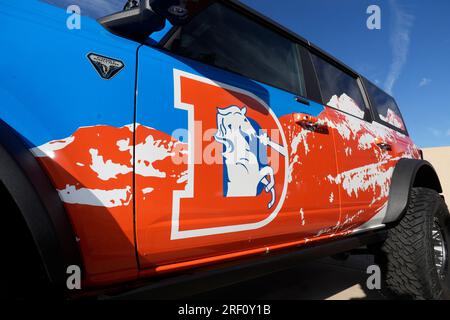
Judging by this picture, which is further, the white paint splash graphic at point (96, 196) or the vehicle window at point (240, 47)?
the vehicle window at point (240, 47)

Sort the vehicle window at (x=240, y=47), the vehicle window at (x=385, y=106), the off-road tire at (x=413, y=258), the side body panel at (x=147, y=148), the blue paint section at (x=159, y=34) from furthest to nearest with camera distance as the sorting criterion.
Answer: the vehicle window at (x=385, y=106) → the off-road tire at (x=413, y=258) → the vehicle window at (x=240, y=47) → the blue paint section at (x=159, y=34) → the side body panel at (x=147, y=148)

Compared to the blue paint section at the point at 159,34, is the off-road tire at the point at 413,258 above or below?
below

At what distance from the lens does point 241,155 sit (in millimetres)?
1427

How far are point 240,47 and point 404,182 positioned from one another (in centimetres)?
188

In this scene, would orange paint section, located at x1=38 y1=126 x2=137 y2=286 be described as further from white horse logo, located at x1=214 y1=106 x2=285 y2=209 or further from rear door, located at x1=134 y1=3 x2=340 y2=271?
white horse logo, located at x1=214 y1=106 x2=285 y2=209

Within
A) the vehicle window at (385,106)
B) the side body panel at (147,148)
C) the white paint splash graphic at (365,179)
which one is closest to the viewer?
the side body panel at (147,148)

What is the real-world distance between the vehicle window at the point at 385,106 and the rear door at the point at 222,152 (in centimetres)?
160

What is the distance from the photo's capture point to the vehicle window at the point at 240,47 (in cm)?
152

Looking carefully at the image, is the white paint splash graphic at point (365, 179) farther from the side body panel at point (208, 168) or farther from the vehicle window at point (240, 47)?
the vehicle window at point (240, 47)

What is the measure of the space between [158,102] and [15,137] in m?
0.49

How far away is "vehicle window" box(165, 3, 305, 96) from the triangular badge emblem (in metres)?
0.31

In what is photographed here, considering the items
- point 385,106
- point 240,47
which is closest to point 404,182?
point 385,106

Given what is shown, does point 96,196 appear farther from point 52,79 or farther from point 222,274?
point 222,274

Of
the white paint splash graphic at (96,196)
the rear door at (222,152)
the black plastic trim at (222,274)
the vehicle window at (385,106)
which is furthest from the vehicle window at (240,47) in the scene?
the vehicle window at (385,106)
